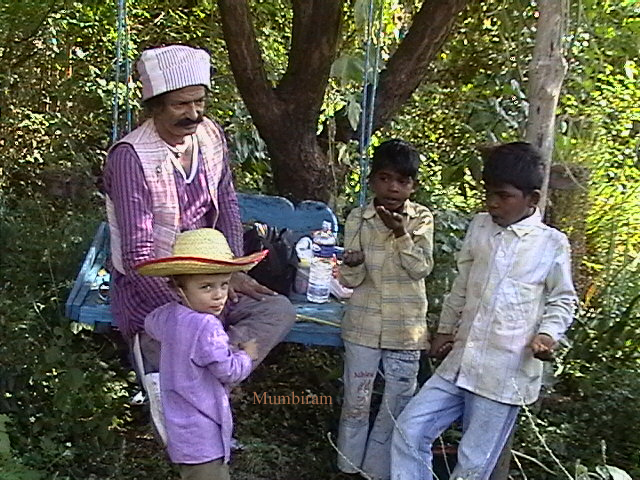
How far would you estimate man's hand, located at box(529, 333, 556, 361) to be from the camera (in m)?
3.09

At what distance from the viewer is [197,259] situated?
299 centimetres

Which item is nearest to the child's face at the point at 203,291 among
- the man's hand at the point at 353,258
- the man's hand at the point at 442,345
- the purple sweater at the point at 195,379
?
the purple sweater at the point at 195,379

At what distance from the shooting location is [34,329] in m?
4.32

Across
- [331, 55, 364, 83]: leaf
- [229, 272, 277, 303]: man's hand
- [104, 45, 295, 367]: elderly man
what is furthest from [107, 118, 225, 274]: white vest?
[331, 55, 364, 83]: leaf

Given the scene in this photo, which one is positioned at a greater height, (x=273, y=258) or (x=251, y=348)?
(x=273, y=258)

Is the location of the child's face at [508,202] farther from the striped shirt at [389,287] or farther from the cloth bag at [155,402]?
the cloth bag at [155,402]

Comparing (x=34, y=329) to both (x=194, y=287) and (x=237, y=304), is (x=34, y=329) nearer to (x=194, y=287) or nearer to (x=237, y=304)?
(x=237, y=304)

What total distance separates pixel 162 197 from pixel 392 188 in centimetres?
86

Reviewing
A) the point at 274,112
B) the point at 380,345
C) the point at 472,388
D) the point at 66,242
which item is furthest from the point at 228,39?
the point at 472,388

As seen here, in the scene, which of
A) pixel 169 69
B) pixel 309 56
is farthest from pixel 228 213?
pixel 309 56

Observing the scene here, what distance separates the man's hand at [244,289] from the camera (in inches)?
143

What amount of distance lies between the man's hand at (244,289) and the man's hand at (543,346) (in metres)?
1.08

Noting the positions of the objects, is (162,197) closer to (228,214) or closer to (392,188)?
(228,214)

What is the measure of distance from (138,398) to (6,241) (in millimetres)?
1392
